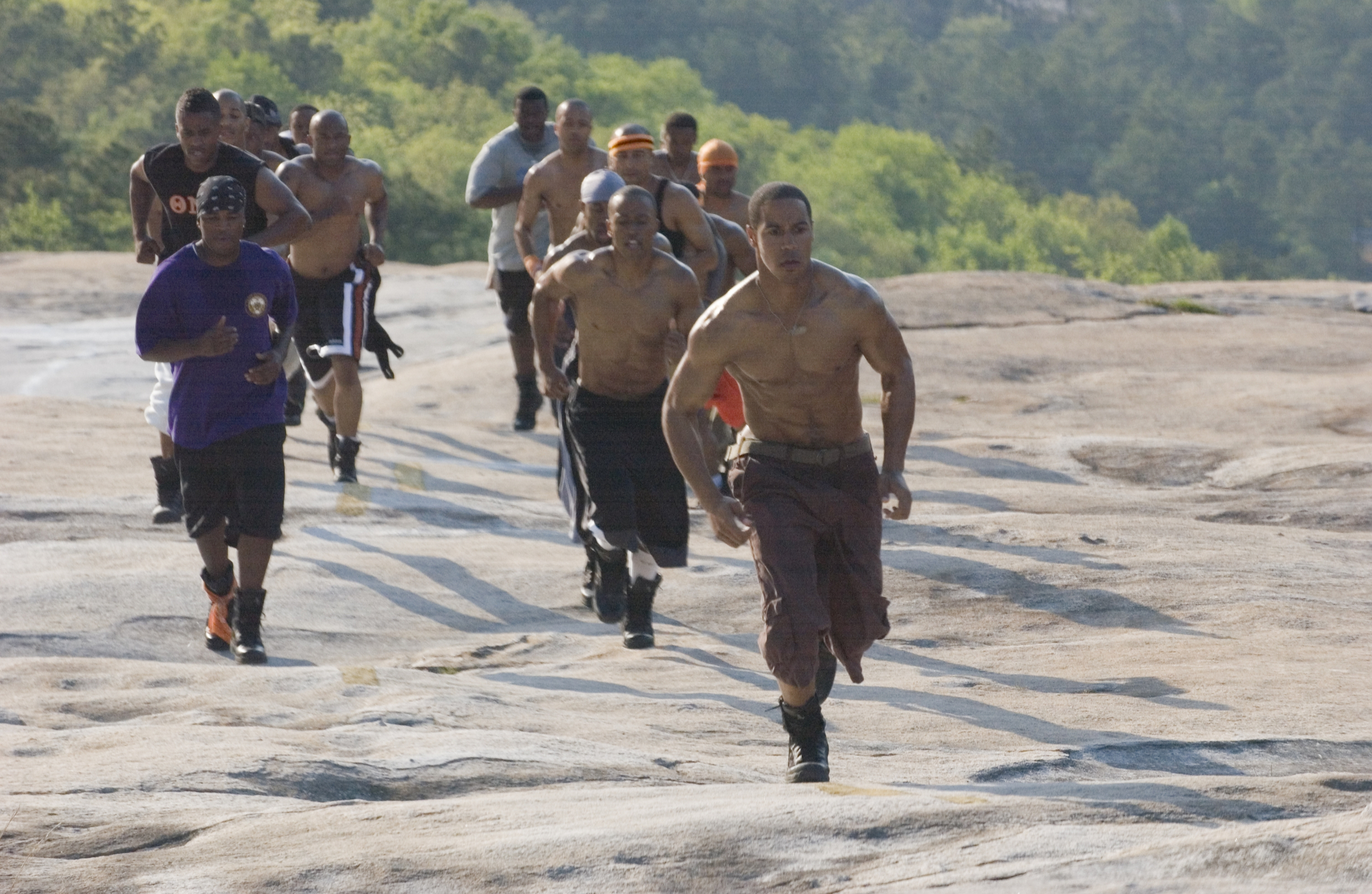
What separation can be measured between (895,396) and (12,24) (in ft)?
235

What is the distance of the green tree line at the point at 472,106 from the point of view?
2687 inches

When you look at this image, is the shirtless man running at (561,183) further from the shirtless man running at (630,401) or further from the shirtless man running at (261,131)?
the shirtless man running at (630,401)

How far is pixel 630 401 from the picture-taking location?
6605mm

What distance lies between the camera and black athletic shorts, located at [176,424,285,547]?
5.89 meters

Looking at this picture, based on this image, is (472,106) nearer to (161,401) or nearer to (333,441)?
(333,441)

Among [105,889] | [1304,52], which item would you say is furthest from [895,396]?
[1304,52]

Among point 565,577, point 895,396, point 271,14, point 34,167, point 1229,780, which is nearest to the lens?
point 1229,780

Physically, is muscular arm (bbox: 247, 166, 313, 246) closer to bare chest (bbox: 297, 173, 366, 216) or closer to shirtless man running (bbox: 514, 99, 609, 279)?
bare chest (bbox: 297, 173, 366, 216)

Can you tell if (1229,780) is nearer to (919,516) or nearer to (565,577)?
(565,577)

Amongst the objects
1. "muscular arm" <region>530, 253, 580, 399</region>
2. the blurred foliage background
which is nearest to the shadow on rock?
"muscular arm" <region>530, 253, 580, 399</region>

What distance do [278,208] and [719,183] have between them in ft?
9.43

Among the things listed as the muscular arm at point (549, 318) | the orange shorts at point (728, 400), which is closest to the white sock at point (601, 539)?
the muscular arm at point (549, 318)

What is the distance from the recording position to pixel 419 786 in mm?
4477

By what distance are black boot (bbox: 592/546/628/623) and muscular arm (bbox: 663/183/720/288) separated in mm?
1458
